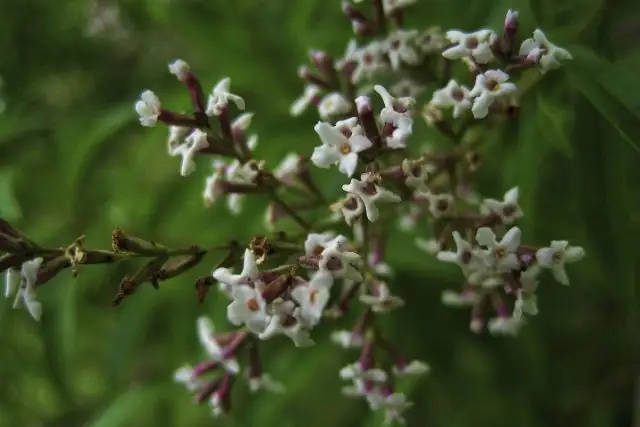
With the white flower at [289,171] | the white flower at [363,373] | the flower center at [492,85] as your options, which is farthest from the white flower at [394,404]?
the flower center at [492,85]

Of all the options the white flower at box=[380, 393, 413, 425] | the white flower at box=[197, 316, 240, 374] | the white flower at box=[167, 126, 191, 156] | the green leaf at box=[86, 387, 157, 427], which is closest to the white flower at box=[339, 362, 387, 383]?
the white flower at box=[380, 393, 413, 425]

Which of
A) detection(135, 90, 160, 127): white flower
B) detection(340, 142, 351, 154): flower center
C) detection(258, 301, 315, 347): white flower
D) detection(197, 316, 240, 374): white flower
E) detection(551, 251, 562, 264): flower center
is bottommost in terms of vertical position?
detection(197, 316, 240, 374): white flower

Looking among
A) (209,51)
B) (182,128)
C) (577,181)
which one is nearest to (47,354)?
(182,128)

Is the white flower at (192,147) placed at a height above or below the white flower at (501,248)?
above

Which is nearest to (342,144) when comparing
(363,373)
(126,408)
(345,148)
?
(345,148)

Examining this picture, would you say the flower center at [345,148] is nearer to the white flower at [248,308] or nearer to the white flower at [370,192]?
the white flower at [370,192]

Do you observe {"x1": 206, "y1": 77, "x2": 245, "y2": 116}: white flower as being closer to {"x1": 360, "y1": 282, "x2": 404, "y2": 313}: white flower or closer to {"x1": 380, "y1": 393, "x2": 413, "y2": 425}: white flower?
{"x1": 360, "y1": 282, "x2": 404, "y2": 313}: white flower
